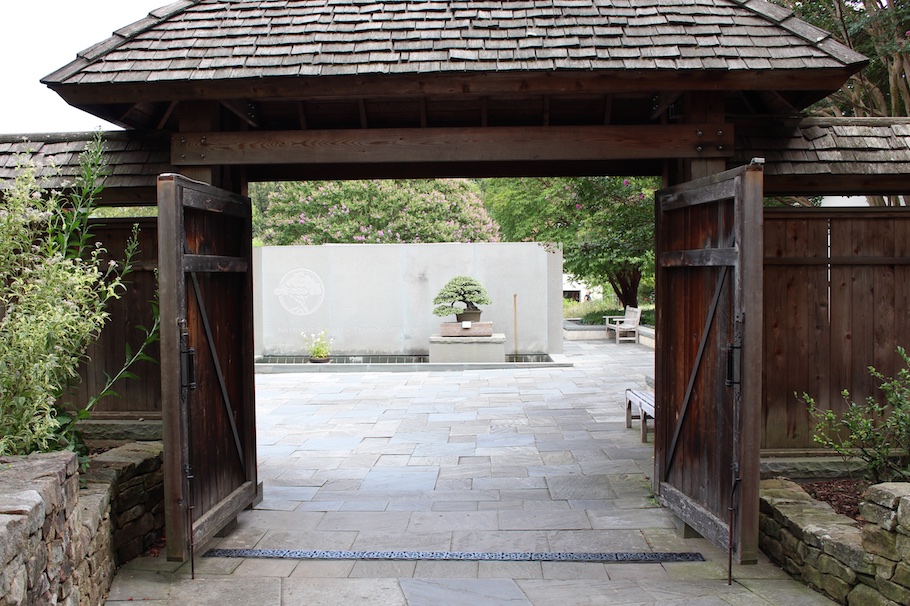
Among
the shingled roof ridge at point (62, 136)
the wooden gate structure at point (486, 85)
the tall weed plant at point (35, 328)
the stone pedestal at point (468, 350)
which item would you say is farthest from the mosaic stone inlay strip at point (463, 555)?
the stone pedestal at point (468, 350)

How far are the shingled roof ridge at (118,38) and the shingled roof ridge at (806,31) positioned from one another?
3.95 meters

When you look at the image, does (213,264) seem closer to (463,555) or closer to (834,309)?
(463,555)

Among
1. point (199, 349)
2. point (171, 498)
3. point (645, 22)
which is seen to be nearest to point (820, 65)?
point (645, 22)

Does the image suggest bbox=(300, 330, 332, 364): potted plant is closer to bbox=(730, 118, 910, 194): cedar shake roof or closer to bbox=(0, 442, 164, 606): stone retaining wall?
bbox=(0, 442, 164, 606): stone retaining wall

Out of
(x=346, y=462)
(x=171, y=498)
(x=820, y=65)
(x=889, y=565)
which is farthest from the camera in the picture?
(x=346, y=462)

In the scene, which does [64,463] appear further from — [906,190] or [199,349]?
[906,190]

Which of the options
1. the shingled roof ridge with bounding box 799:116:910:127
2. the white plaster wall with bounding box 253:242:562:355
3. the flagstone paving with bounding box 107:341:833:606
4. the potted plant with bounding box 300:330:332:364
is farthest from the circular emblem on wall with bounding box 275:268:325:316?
the shingled roof ridge with bounding box 799:116:910:127

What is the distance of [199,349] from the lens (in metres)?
4.19

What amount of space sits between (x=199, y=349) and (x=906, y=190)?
16.6 ft

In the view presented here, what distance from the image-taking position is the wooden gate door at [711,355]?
3654 millimetres

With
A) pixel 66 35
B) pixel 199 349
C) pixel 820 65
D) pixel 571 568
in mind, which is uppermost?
pixel 66 35

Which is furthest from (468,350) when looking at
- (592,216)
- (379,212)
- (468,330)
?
(379,212)

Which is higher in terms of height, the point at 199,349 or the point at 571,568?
the point at 199,349

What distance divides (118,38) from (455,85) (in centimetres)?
229
